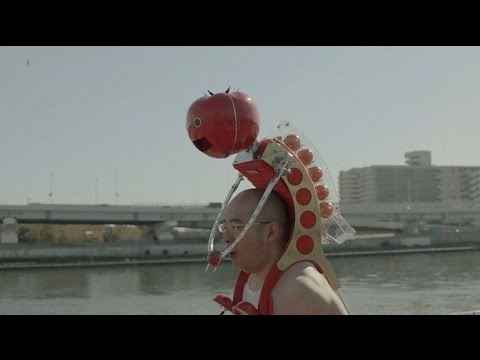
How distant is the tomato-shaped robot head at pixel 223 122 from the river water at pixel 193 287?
1104cm

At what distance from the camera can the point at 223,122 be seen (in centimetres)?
218

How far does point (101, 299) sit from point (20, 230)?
30554 millimetres

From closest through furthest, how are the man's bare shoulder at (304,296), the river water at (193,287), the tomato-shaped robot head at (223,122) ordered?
1. the man's bare shoulder at (304,296)
2. the tomato-shaped robot head at (223,122)
3. the river water at (193,287)

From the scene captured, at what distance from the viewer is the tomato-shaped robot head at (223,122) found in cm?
218

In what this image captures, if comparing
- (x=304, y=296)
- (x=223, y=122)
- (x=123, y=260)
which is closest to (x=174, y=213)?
(x=123, y=260)

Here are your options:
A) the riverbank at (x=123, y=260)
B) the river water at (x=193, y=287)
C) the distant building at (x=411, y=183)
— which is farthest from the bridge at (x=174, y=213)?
the distant building at (x=411, y=183)

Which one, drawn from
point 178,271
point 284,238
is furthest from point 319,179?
point 178,271

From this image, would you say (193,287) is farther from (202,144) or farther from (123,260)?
(202,144)

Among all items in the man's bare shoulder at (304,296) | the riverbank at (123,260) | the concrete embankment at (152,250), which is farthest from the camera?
the concrete embankment at (152,250)

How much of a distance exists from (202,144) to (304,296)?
77cm

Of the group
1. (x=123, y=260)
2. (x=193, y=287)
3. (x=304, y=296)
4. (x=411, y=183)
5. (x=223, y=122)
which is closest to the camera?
(x=304, y=296)

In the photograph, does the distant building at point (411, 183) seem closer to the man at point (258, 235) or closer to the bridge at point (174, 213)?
the bridge at point (174, 213)
